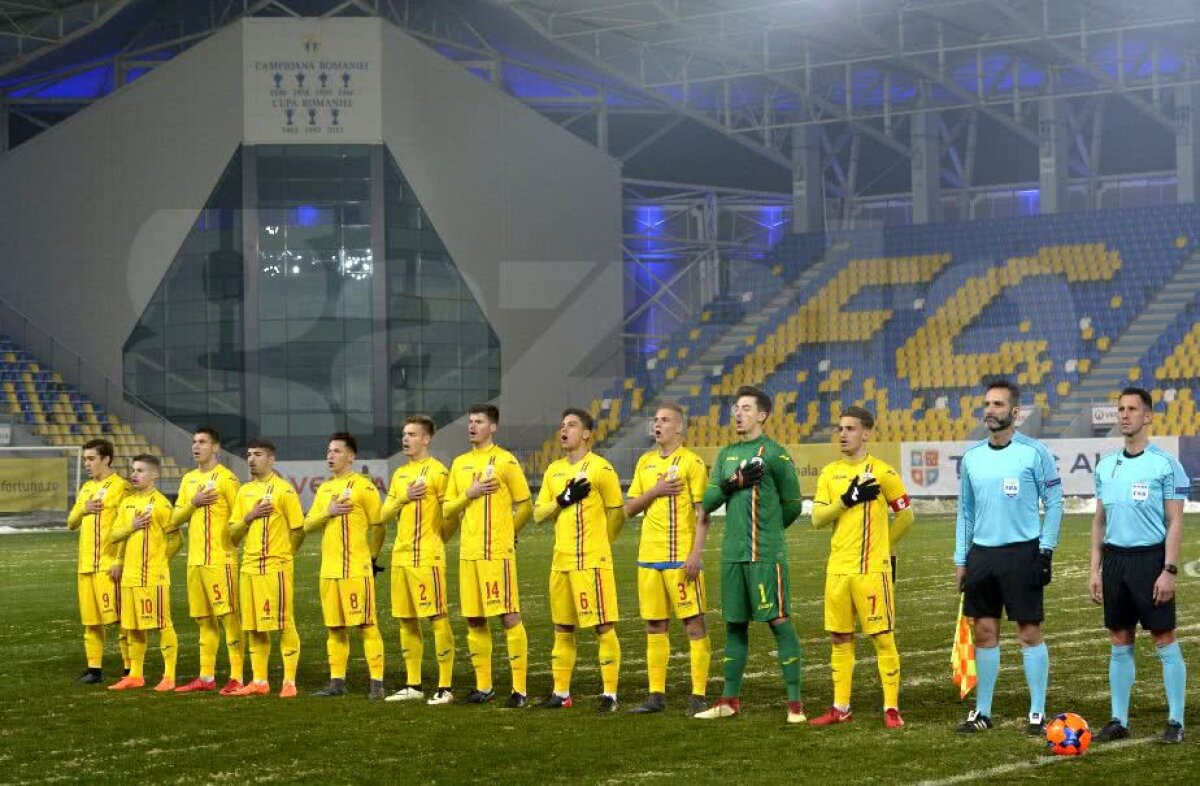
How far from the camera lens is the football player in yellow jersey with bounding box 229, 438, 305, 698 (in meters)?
12.7

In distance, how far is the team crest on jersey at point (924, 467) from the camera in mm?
37156

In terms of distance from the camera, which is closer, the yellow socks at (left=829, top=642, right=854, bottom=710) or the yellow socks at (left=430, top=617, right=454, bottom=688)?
the yellow socks at (left=829, top=642, right=854, bottom=710)

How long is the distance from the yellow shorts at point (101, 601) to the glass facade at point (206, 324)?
28.1 metres

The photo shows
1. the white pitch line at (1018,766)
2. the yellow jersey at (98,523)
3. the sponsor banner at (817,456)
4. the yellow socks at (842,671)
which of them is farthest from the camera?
the sponsor banner at (817,456)

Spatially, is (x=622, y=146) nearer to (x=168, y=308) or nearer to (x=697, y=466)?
(x=168, y=308)

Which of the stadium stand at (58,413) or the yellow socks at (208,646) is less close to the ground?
the stadium stand at (58,413)

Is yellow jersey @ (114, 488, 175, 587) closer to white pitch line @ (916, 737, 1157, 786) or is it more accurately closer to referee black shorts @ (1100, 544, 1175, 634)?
white pitch line @ (916, 737, 1157, 786)

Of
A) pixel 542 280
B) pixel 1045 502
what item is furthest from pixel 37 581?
pixel 542 280

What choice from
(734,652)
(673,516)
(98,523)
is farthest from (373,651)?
(98,523)

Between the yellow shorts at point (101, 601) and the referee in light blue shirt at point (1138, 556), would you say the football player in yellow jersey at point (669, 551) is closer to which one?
the referee in light blue shirt at point (1138, 556)


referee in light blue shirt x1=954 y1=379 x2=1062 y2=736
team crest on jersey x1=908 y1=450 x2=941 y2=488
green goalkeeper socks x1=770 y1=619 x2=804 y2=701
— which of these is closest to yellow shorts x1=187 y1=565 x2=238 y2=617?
green goalkeeper socks x1=770 y1=619 x2=804 y2=701

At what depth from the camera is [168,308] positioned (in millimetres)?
42625

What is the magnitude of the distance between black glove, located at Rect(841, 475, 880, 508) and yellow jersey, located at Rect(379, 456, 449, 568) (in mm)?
3027

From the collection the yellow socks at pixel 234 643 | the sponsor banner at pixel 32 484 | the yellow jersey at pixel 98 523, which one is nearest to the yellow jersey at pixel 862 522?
the yellow socks at pixel 234 643
